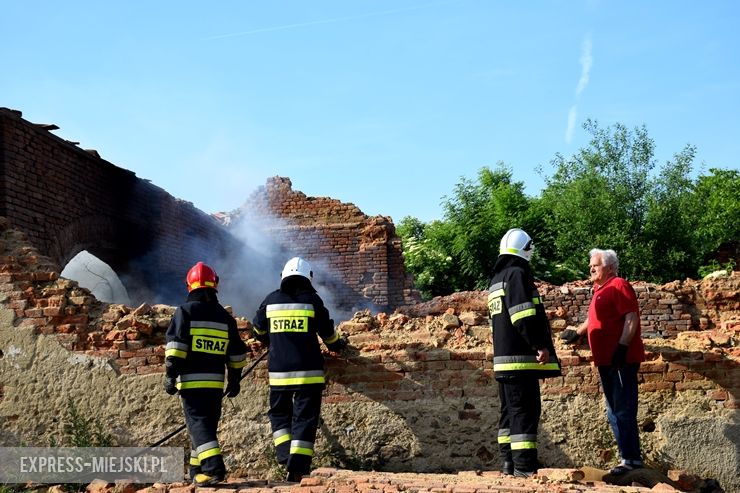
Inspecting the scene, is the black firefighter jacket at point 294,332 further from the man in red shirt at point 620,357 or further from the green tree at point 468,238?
the green tree at point 468,238

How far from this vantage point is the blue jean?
18.0 ft

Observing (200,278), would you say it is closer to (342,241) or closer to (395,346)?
(395,346)

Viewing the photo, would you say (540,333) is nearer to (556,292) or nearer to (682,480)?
(682,480)

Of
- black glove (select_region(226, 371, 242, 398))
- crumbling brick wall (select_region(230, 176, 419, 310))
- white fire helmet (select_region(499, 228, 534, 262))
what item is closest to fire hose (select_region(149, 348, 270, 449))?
black glove (select_region(226, 371, 242, 398))

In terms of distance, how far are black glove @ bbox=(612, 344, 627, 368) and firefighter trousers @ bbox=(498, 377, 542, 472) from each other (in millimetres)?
623

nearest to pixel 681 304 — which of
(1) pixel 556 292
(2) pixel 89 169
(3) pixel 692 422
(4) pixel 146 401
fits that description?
(1) pixel 556 292

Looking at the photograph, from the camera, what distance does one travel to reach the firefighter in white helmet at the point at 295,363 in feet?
18.7

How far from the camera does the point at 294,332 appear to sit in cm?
589

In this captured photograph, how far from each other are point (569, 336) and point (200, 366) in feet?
10.0

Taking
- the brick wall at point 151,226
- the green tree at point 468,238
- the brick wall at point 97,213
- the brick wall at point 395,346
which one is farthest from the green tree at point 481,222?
the brick wall at point 395,346

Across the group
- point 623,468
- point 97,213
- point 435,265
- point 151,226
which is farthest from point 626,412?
point 435,265

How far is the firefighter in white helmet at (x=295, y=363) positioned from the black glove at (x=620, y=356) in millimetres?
2200

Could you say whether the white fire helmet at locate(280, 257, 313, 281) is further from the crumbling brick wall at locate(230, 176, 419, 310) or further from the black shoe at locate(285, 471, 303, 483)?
the crumbling brick wall at locate(230, 176, 419, 310)

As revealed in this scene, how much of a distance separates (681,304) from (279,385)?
6667mm
